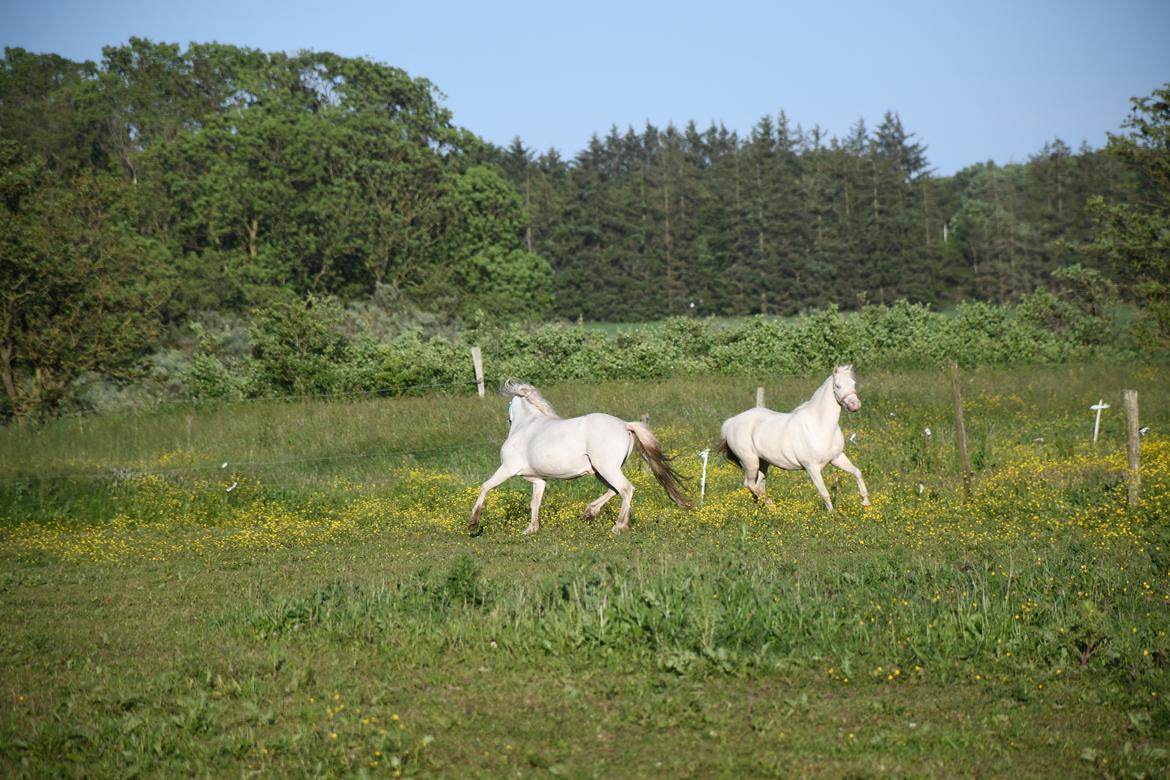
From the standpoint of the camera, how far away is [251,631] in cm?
903

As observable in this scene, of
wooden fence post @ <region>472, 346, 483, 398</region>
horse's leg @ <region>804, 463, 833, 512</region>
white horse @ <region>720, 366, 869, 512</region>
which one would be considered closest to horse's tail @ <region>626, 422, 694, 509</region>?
white horse @ <region>720, 366, 869, 512</region>

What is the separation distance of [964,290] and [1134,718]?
85.3 m

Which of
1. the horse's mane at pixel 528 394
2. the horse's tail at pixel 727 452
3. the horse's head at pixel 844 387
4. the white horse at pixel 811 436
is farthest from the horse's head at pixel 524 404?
the horse's head at pixel 844 387

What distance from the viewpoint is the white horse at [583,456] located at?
47.0ft

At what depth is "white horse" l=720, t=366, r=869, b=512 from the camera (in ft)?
48.9

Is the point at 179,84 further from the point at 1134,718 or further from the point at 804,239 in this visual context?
the point at 1134,718

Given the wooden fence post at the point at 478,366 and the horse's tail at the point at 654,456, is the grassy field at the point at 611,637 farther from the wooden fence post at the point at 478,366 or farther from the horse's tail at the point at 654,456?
the wooden fence post at the point at 478,366

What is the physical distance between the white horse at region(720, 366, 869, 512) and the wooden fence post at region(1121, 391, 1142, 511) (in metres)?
3.28

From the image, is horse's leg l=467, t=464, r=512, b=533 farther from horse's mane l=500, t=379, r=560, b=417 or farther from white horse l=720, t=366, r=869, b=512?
white horse l=720, t=366, r=869, b=512

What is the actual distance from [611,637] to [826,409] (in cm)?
760

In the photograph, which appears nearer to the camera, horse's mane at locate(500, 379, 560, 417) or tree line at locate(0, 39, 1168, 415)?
horse's mane at locate(500, 379, 560, 417)

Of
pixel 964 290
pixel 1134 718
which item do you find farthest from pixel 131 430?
pixel 964 290

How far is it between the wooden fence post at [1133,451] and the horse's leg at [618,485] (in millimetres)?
6250

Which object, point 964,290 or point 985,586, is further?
point 964,290
